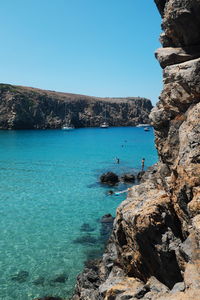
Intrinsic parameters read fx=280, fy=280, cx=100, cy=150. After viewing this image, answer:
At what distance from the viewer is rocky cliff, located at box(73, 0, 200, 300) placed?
33.0 ft

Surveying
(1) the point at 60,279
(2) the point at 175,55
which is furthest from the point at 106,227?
(2) the point at 175,55

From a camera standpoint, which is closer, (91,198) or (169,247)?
(169,247)

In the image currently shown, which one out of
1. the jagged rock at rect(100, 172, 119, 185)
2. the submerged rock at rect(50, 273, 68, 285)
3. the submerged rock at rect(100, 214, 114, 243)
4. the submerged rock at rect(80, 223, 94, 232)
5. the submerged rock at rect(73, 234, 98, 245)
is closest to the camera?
the submerged rock at rect(50, 273, 68, 285)

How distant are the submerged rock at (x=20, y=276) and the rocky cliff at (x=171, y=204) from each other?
6621 millimetres

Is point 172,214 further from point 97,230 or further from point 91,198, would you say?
point 91,198

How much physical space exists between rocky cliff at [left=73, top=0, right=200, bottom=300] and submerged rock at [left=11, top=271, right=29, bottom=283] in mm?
6621

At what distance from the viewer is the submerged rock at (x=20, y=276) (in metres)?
21.1

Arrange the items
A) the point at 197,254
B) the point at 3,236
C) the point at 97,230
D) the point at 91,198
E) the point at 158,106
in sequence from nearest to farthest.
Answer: the point at 197,254
the point at 158,106
the point at 3,236
the point at 97,230
the point at 91,198

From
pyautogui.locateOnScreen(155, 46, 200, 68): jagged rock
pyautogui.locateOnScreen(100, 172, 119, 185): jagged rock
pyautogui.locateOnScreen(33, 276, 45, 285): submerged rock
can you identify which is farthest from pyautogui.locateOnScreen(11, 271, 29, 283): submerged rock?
pyautogui.locateOnScreen(100, 172, 119, 185): jagged rock

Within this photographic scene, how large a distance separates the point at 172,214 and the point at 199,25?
8.99 m

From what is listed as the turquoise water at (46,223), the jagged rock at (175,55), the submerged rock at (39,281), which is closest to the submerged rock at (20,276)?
the turquoise water at (46,223)

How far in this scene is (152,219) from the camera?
1196 cm

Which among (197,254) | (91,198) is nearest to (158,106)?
(197,254)

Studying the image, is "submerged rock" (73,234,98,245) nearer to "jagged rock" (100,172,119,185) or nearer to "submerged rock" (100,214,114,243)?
"submerged rock" (100,214,114,243)
